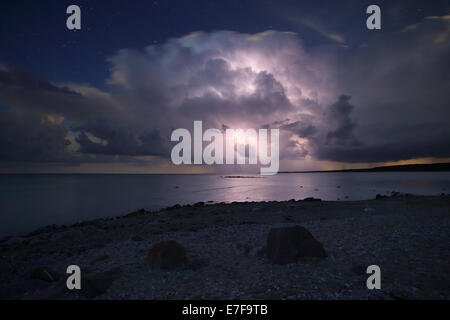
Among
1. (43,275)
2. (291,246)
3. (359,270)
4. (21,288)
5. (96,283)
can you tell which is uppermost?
(291,246)

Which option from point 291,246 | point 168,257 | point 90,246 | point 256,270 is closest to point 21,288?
point 168,257

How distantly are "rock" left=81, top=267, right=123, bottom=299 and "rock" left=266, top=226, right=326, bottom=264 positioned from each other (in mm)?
5330

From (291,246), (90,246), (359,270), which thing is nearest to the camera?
(359,270)

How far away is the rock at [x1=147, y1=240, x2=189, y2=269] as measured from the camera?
8359 millimetres

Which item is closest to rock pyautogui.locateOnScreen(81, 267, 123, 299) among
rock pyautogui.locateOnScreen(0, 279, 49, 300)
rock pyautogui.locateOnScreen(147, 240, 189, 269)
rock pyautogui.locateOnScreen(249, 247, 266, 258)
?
rock pyautogui.locateOnScreen(147, 240, 189, 269)

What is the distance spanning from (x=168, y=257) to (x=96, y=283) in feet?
7.61

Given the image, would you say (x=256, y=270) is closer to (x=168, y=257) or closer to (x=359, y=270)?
(x=359, y=270)

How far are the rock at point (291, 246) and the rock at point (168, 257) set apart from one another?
318 centimetres

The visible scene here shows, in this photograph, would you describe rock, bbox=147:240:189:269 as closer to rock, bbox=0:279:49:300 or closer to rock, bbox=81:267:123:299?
rock, bbox=81:267:123:299

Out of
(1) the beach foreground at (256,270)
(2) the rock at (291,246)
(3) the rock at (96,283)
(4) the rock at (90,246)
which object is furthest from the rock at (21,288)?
(2) the rock at (291,246)

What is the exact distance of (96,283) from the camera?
708 cm

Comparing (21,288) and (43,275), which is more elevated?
(43,275)

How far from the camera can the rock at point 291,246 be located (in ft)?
26.7
